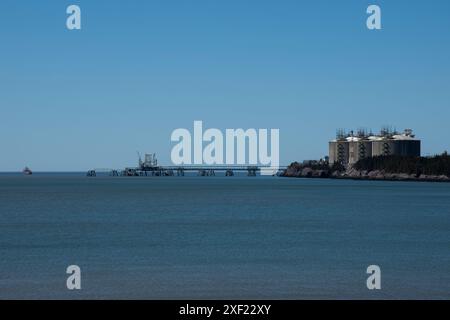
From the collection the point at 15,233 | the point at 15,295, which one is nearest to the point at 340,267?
the point at 15,295

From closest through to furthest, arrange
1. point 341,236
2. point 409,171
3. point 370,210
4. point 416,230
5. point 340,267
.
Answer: point 340,267 → point 341,236 → point 416,230 → point 370,210 → point 409,171

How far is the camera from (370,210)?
73312 millimetres

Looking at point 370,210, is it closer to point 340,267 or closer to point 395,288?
point 340,267

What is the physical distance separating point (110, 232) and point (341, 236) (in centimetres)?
1423

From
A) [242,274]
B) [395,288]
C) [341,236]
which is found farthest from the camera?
[341,236]

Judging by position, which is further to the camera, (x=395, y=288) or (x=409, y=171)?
(x=409, y=171)

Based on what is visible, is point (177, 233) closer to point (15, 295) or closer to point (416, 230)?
point (416, 230)

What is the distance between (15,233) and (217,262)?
19597 mm
